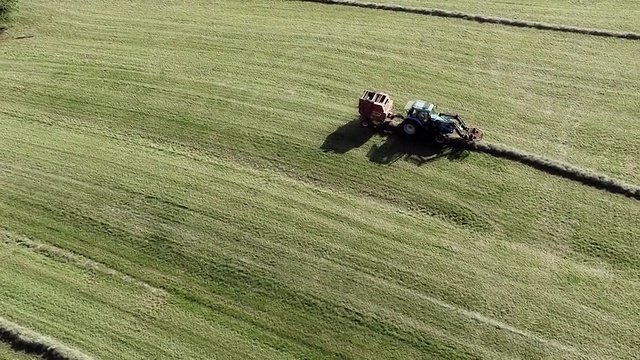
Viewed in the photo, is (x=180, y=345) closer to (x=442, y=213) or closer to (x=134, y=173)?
(x=134, y=173)

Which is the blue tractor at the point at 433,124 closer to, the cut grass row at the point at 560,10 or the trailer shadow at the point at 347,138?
the trailer shadow at the point at 347,138

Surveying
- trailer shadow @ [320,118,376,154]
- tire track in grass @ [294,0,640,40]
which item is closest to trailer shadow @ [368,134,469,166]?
trailer shadow @ [320,118,376,154]

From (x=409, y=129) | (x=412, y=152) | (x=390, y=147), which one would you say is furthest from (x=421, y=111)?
(x=390, y=147)

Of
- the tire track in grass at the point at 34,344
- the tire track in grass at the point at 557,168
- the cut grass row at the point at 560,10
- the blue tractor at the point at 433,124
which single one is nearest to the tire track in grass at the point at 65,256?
the tire track in grass at the point at 34,344

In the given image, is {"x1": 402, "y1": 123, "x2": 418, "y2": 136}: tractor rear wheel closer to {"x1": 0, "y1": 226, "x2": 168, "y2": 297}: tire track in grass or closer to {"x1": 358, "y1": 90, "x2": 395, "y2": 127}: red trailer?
{"x1": 358, "y1": 90, "x2": 395, "y2": 127}: red trailer

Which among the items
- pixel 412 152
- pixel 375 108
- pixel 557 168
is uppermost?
pixel 375 108

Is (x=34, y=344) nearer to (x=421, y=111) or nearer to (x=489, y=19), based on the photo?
(x=421, y=111)
